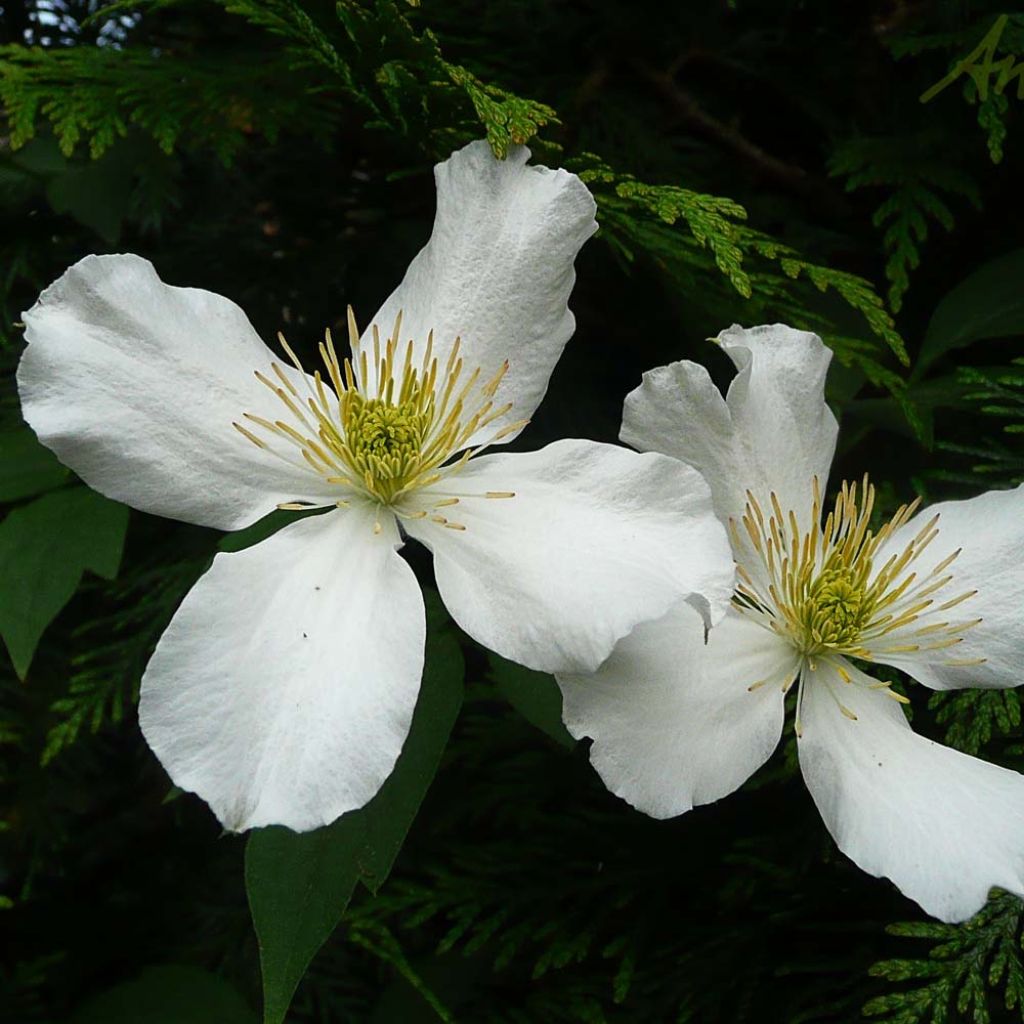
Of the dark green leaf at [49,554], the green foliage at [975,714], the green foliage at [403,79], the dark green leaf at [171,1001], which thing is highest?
the green foliage at [403,79]

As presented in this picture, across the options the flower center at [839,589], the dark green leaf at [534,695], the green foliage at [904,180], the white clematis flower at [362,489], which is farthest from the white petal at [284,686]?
the green foliage at [904,180]

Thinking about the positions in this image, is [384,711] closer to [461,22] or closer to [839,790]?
[839,790]

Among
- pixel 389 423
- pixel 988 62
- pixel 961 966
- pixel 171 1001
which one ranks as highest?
pixel 988 62

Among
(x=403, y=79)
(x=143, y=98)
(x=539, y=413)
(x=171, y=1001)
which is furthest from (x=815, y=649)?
(x=143, y=98)

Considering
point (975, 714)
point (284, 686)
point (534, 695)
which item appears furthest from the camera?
point (975, 714)

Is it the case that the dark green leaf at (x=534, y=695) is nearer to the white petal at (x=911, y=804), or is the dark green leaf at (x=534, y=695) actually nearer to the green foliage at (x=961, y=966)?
the white petal at (x=911, y=804)

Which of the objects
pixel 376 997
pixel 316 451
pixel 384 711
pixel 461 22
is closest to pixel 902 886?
pixel 384 711

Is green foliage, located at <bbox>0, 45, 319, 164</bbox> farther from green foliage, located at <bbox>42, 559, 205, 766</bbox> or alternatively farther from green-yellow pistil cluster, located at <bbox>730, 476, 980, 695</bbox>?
green-yellow pistil cluster, located at <bbox>730, 476, 980, 695</bbox>

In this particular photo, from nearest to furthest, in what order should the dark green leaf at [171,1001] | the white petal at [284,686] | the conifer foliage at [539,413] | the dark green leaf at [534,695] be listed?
the white petal at [284,686]
the dark green leaf at [534,695]
the conifer foliage at [539,413]
the dark green leaf at [171,1001]

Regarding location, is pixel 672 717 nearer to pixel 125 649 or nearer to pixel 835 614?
pixel 835 614
